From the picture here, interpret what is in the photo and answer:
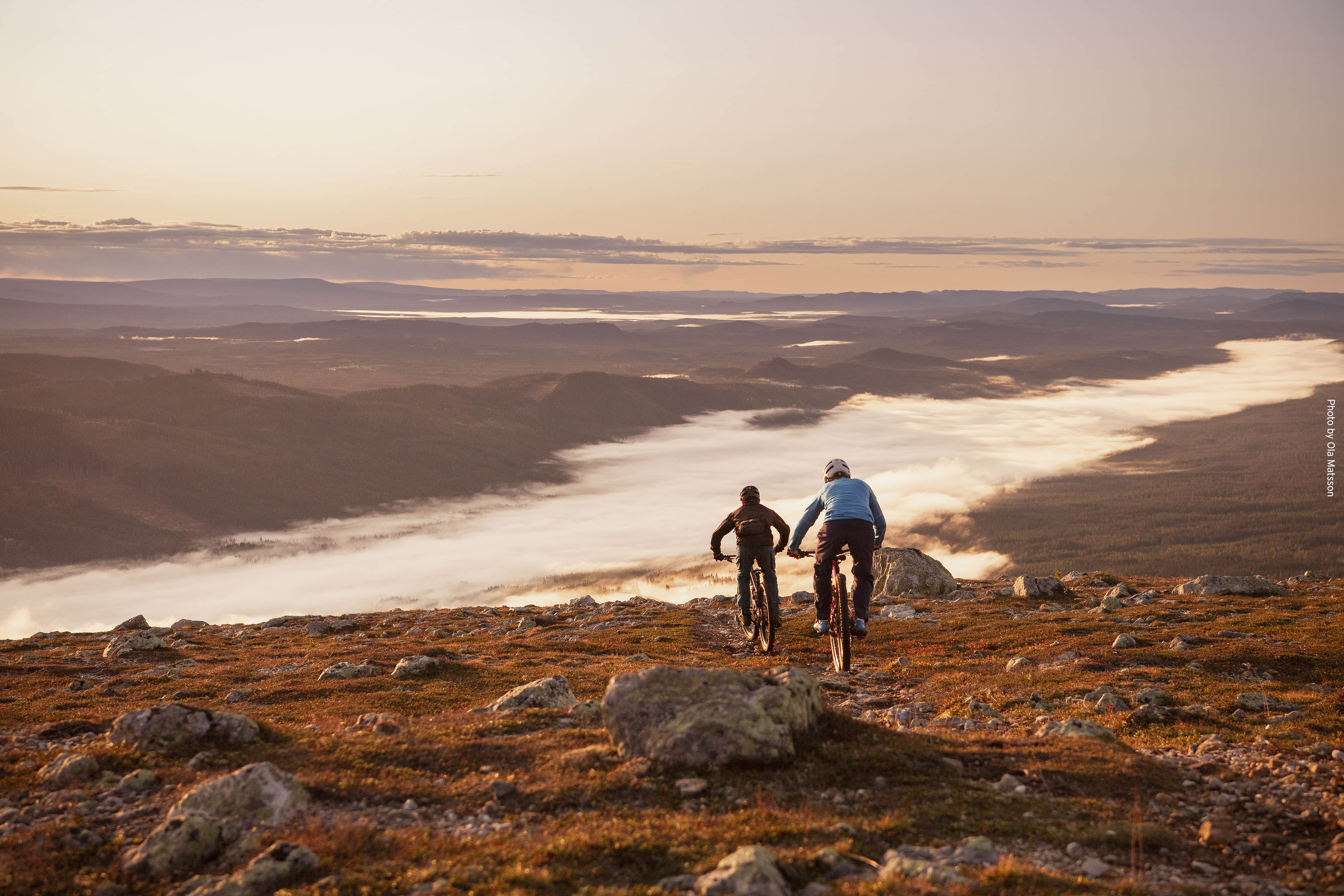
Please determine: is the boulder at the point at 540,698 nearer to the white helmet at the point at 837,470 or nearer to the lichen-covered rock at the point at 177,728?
the lichen-covered rock at the point at 177,728

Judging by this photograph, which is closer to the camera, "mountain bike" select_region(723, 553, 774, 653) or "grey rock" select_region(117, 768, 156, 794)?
"grey rock" select_region(117, 768, 156, 794)

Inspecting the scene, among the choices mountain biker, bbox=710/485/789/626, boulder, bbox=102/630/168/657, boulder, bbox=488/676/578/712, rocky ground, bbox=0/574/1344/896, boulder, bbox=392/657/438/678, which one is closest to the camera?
rocky ground, bbox=0/574/1344/896

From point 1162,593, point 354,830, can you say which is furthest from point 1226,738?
point 1162,593

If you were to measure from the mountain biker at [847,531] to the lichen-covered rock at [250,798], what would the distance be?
10.3 m

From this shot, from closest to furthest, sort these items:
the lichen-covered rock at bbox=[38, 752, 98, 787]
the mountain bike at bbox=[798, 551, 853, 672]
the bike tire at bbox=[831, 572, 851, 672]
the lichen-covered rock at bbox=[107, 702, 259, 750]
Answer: the lichen-covered rock at bbox=[38, 752, 98, 787]
the lichen-covered rock at bbox=[107, 702, 259, 750]
the mountain bike at bbox=[798, 551, 853, 672]
the bike tire at bbox=[831, 572, 851, 672]

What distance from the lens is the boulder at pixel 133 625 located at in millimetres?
48938

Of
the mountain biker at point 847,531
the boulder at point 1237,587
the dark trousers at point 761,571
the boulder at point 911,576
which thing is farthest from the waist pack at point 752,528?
the boulder at point 911,576

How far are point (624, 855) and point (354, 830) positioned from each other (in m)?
3.24

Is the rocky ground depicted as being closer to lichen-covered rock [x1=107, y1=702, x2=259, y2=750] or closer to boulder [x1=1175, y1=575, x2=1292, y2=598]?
lichen-covered rock [x1=107, y1=702, x2=259, y2=750]

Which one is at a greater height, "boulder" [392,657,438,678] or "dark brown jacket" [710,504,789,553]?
"dark brown jacket" [710,504,789,553]

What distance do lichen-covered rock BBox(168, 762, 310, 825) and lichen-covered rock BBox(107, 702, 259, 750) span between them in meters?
2.57

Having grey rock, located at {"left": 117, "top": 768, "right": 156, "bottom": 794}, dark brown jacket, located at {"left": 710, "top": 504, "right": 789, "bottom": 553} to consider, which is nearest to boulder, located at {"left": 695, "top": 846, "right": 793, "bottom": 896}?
grey rock, located at {"left": 117, "top": 768, "right": 156, "bottom": 794}

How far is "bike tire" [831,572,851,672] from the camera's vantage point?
1845 centimetres

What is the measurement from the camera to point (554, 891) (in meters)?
8.25
